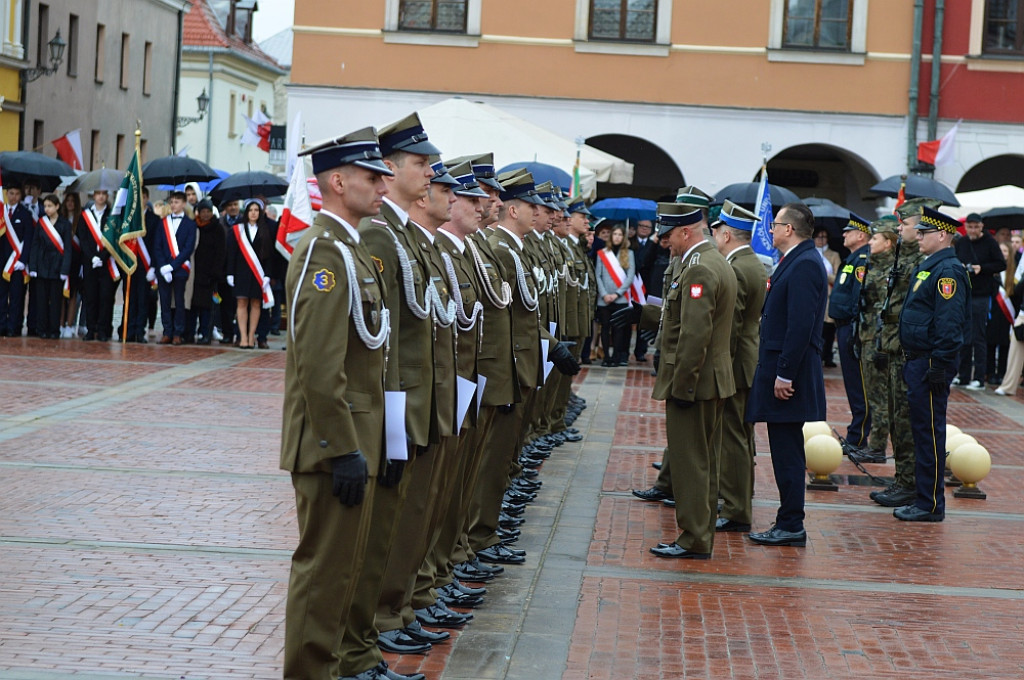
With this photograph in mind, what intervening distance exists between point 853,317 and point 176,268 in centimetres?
1065

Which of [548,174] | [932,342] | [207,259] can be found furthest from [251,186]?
[932,342]

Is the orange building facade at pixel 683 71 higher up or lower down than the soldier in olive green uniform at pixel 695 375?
higher up

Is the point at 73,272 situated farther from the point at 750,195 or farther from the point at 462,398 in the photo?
the point at 462,398

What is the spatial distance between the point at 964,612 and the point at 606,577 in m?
1.89

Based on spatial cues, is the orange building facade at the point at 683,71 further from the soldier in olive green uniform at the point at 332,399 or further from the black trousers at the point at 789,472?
the soldier in olive green uniform at the point at 332,399

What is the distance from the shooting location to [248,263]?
19938 mm

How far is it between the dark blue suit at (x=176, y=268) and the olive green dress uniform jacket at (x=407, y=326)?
1477cm

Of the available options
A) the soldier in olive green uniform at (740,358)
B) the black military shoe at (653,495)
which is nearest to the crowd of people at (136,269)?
the black military shoe at (653,495)

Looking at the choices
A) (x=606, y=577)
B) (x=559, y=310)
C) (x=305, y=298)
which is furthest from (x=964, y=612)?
(x=559, y=310)

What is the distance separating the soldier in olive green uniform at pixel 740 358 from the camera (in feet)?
29.7

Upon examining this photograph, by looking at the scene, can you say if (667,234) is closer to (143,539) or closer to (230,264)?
(143,539)

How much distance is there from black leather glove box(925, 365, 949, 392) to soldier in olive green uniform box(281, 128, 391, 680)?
536 cm

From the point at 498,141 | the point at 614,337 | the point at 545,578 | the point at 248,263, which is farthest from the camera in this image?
the point at 498,141

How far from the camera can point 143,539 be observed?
7988 mm
